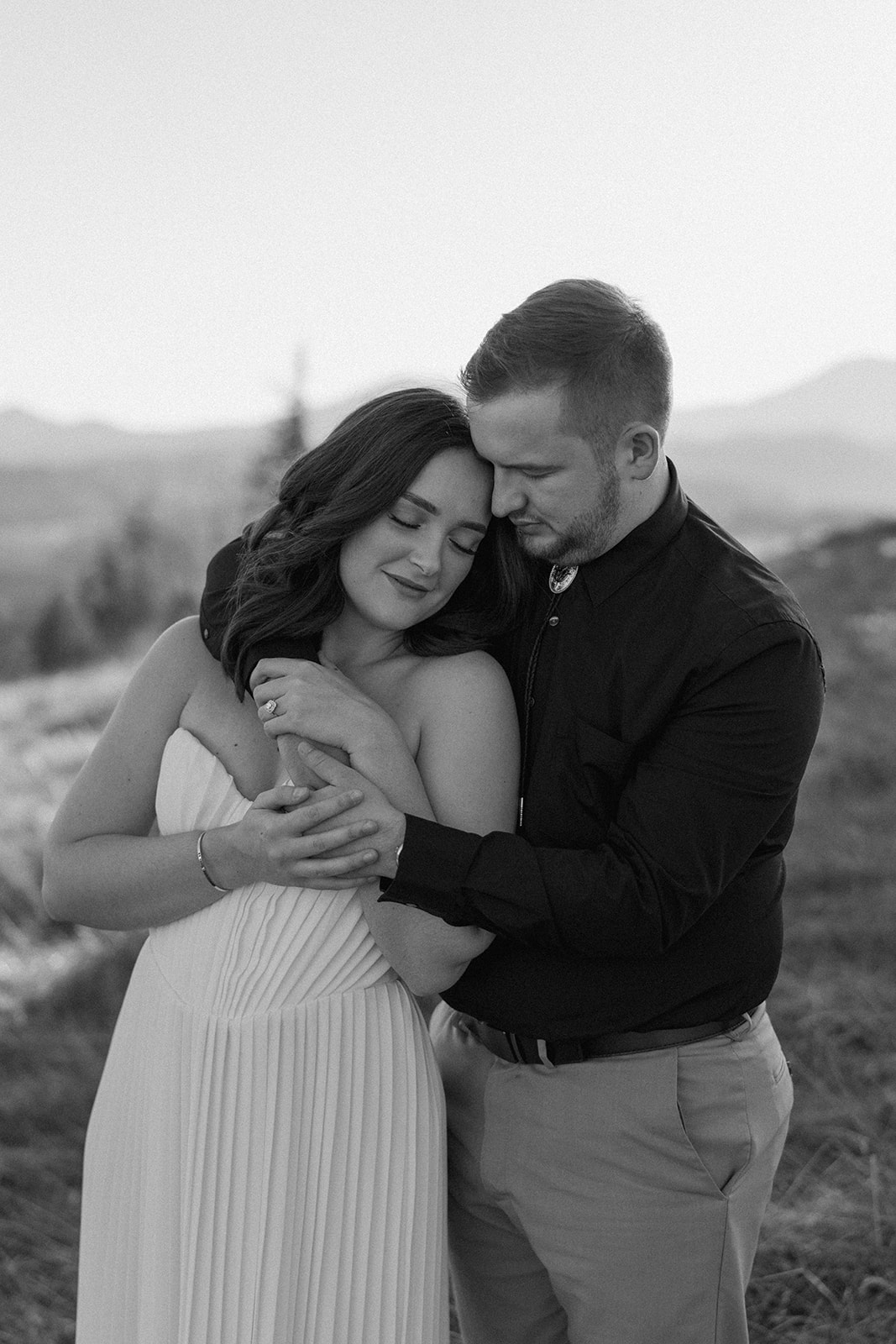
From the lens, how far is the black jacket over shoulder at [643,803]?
1940mm

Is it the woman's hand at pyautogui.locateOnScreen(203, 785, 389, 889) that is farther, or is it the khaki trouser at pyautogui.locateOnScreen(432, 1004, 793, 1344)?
the khaki trouser at pyautogui.locateOnScreen(432, 1004, 793, 1344)

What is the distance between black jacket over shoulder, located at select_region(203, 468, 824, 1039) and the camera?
194 centimetres

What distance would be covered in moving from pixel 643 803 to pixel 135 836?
947 mm

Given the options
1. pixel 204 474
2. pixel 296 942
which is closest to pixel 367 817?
pixel 296 942

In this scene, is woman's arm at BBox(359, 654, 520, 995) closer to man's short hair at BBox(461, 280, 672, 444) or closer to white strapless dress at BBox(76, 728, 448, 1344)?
white strapless dress at BBox(76, 728, 448, 1344)

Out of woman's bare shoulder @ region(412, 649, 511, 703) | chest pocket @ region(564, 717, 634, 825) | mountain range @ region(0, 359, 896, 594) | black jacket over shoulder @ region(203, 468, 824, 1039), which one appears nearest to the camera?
black jacket over shoulder @ region(203, 468, 824, 1039)

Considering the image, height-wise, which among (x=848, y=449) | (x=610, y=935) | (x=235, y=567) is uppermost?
(x=235, y=567)

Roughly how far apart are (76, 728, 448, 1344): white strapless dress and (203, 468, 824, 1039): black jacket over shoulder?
0.22 meters

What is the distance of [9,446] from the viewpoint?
168 ft

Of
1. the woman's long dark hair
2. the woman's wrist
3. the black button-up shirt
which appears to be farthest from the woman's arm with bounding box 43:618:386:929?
the black button-up shirt

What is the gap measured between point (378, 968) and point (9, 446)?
52.8m

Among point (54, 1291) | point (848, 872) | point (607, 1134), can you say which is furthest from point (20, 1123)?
point (848, 872)

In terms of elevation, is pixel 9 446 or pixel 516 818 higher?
pixel 516 818

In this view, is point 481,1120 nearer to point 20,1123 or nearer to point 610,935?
point 610,935
